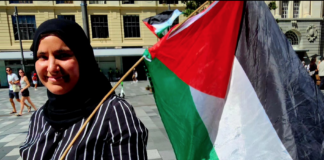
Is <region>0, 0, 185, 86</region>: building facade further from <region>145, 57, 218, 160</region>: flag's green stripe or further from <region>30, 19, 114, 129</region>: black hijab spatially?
<region>30, 19, 114, 129</region>: black hijab

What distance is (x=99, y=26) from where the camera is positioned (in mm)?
21469

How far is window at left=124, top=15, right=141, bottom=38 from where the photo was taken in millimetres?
22031

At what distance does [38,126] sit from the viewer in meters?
1.35

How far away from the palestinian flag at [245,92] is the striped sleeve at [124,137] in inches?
25.6

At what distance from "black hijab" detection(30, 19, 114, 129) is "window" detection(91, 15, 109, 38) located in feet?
70.7

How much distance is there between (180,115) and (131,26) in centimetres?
2158

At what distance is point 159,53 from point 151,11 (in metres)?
21.7

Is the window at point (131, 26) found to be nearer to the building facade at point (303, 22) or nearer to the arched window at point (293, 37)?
the building facade at point (303, 22)

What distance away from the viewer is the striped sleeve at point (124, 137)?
105 cm

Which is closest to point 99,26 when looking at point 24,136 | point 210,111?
point 24,136

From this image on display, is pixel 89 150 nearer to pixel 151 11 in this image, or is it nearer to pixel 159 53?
pixel 159 53

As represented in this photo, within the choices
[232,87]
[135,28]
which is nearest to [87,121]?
[232,87]

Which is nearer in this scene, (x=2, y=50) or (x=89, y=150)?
(x=89, y=150)

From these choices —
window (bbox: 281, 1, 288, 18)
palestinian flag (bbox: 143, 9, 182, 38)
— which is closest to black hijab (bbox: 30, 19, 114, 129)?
palestinian flag (bbox: 143, 9, 182, 38)
